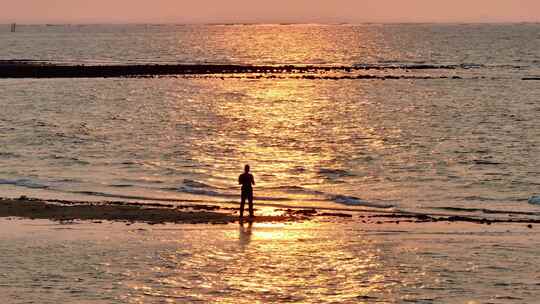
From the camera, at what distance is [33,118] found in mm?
69688

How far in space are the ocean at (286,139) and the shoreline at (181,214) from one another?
1.88 metres

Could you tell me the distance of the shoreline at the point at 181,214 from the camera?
103 ft

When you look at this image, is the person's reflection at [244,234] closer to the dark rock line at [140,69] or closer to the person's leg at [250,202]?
the person's leg at [250,202]

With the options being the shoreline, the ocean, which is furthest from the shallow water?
the ocean

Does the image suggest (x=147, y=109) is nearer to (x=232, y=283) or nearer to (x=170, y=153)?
(x=170, y=153)

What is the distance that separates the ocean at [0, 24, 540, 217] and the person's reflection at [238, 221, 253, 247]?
463 centimetres

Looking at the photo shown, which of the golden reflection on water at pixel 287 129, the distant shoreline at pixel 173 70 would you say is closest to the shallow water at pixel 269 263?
the golden reflection on water at pixel 287 129

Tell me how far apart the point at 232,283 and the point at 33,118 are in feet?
159

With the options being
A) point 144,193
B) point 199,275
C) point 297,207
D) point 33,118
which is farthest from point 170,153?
point 199,275

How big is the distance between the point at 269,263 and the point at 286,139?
108ft

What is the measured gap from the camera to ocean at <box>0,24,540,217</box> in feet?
126

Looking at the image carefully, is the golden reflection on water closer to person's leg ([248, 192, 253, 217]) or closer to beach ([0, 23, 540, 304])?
beach ([0, 23, 540, 304])

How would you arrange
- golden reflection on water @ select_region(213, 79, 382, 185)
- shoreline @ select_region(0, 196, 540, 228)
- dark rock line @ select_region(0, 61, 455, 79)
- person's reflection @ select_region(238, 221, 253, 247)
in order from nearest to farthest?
person's reflection @ select_region(238, 221, 253, 247) < shoreline @ select_region(0, 196, 540, 228) < golden reflection on water @ select_region(213, 79, 382, 185) < dark rock line @ select_region(0, 61, 455, 79)

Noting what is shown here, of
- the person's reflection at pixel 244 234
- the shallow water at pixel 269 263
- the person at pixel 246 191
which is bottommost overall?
the shallow water at pixel 269 263
